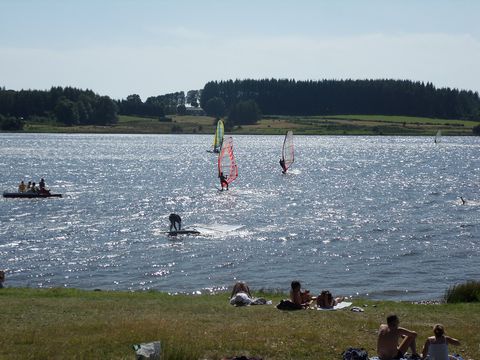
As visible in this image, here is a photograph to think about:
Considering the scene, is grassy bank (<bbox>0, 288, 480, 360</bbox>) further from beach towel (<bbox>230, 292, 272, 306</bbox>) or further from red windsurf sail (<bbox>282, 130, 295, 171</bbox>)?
red windsurf sail (<bbox>282, 130, 295, 171</bbox>)

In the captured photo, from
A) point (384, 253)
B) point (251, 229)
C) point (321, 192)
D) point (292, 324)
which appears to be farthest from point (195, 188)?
point (292, 324)

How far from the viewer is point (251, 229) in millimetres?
45156

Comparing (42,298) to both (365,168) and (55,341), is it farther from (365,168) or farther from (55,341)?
(365,168)

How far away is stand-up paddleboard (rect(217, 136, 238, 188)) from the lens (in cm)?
6488

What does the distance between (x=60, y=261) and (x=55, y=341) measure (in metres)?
19.8

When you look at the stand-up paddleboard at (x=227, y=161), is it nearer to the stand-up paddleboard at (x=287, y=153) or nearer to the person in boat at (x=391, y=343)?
the stand-up paddleboard at (x=287, y=153)

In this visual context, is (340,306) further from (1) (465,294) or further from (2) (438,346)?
(2) (438,346)

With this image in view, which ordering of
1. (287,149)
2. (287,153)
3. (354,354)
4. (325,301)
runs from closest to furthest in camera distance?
(354,354) → (325,301) → (287,149) → (287,153)

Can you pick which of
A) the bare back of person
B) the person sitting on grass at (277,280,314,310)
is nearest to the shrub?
the person sitting on grass at (277,280,314,310)

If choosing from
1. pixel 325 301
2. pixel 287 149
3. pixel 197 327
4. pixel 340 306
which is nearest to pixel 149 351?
pixel 197 327

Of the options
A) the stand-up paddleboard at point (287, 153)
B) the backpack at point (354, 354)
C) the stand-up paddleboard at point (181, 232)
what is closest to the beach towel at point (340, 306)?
the backpack at point (354, 354)

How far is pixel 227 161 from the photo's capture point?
224ft

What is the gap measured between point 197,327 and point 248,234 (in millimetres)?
26238

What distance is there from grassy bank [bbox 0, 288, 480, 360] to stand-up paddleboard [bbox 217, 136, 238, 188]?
4271 centimetres
